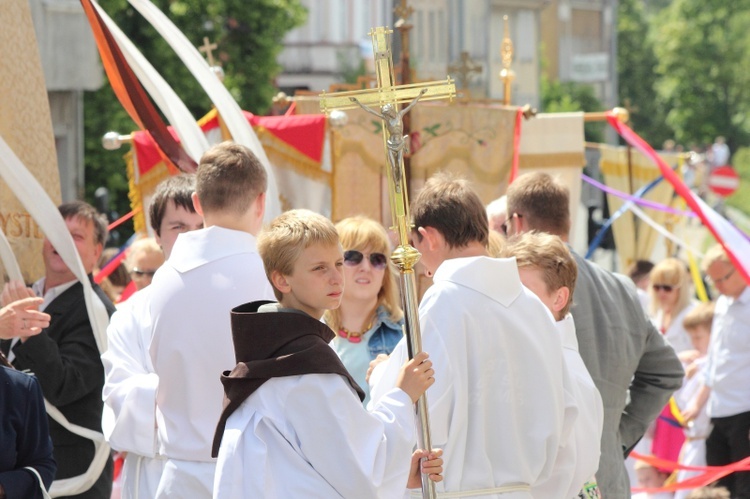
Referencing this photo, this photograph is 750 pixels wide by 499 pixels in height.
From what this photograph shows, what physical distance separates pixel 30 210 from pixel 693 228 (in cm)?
2346

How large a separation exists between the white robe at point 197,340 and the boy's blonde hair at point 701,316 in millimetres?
5589

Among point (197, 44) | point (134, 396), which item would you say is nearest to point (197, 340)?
point (134, 396)

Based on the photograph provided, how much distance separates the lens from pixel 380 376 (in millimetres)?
4051

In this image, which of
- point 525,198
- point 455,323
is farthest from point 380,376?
point 525,198

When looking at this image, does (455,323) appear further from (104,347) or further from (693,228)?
(693,228)

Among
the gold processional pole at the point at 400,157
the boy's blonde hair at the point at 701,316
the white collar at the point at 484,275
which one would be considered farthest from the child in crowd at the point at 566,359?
the boy's blonde hair at the point at 701,316

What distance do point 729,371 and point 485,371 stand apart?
14.7 feet

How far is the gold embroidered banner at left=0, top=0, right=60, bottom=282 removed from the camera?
5.48 meters

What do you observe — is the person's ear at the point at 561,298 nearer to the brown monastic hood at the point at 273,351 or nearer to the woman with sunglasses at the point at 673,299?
the brown monastic hood at the point at 273,351

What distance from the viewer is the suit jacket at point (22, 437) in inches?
150

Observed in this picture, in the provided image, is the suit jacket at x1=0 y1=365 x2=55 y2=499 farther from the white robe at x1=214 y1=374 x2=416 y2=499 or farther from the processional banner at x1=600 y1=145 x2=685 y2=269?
the processional banner at x1=600 y1=145 x2=685 y2=269

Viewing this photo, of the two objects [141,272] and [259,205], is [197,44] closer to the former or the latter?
[141,272]

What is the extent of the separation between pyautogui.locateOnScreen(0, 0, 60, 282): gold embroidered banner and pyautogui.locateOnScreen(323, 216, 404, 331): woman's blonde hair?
4.18 ft

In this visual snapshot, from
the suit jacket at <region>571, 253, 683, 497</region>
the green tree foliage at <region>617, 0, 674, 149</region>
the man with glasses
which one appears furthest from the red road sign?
the green tree foliage at <region>617, 0, 674, 149</region>
